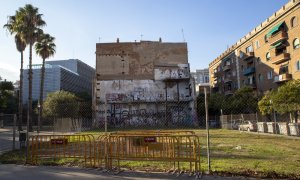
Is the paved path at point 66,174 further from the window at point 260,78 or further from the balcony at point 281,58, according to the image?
the window at point 260,78

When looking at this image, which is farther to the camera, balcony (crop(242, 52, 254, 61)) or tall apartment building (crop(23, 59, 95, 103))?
tall apartment building (crop(23, 59, 95, 103))

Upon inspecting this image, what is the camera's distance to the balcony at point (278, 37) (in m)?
44.9

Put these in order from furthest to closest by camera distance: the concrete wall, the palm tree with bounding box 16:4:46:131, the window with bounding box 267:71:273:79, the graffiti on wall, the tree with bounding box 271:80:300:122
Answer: the concrete wall
the window with bounding box 267:71:273:79
the graffiti on wall
the palm tree with bounding box 16:4:46:131
the tree with bounding box 271:80:300:122

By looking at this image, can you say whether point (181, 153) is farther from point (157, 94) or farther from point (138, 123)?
point (157, 94)

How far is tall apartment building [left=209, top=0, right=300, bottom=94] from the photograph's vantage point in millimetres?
43281

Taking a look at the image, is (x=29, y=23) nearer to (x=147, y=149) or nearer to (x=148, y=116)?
(x=148, y=116)

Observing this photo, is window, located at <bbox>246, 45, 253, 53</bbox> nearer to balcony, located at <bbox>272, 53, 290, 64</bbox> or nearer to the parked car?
balcony, located at <bbox>272, 53, 290, 64</bbox>

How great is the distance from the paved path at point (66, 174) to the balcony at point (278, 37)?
4190 cm

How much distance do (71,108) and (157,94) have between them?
23.5m

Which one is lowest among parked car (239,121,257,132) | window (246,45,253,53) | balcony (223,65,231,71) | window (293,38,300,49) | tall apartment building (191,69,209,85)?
parked car (239,121,257,132)

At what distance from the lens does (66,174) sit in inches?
352

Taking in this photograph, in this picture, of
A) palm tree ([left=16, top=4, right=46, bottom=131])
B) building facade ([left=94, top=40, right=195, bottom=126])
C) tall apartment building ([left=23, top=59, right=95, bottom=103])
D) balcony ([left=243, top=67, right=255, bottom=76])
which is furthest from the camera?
tall apartment building ([left=23, top=59, right=95, bottom=103])

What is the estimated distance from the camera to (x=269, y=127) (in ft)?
89.7

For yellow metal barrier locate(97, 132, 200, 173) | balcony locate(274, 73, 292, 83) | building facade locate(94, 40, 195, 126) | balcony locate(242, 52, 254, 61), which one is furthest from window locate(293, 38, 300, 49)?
yellow metal barrier locate(97, 132, 200, 173)
